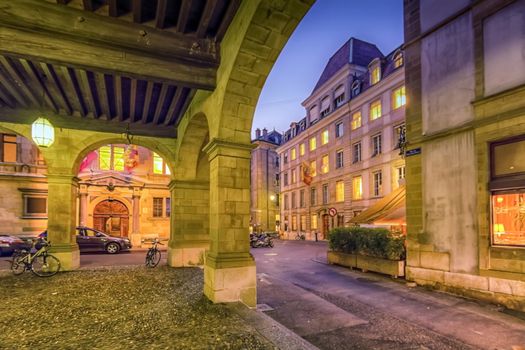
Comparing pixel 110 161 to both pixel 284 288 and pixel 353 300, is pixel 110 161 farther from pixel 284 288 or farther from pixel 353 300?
pixel 353 300

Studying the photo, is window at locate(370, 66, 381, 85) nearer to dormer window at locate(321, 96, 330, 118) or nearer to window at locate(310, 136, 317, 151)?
dormer window at locate(321, 96, 330, 118)

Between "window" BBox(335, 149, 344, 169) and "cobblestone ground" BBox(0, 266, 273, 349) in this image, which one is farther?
"window" BBox(335, 149, 344, 169)

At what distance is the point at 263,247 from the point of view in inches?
887

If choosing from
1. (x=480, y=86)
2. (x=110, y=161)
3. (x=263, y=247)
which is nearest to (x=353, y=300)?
Result: (x=480, y=86)

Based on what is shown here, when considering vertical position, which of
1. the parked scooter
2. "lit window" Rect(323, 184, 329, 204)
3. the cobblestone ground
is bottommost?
the parked scooter

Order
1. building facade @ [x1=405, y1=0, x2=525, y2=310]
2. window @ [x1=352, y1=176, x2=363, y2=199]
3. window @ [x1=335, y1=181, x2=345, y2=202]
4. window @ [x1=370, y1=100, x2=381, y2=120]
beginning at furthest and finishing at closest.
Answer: window @ [x1=335, y1=181, x2=345, y2=202]
window @ [x1=352, y1=176, x2=363, y2=199]
window @ [x1=370, y1=100, x2=381, y2=120]
building facade @ [x1=405, y1=0, x2=525, y2=310]

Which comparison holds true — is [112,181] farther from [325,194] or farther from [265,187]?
[265,187]

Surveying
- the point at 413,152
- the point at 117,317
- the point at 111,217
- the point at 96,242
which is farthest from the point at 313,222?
the point at 117,317

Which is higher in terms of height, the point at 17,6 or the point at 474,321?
the point at 17,6

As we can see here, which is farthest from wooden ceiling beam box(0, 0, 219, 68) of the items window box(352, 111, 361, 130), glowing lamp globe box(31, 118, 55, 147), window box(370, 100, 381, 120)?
window box(352, 111, 361, 130)

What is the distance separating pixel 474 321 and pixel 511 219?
9.13ft

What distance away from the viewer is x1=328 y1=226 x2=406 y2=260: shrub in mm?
9805

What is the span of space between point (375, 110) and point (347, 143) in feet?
13.0

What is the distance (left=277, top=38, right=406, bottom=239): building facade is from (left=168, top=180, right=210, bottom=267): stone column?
887 cm
